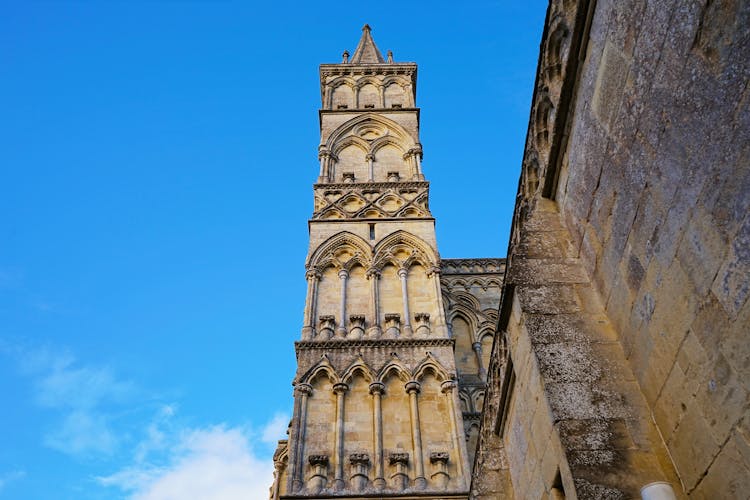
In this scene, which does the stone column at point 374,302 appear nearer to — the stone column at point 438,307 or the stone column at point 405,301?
the stone column at point 405,301

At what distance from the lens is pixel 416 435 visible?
416 inches

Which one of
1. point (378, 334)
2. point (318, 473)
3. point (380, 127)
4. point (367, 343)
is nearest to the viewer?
point (318, 473)

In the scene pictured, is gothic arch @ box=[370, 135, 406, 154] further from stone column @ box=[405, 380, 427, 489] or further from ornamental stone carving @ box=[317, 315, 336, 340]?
stone column @ box=[405, 380, 427, 489]

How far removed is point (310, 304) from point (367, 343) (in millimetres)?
1597

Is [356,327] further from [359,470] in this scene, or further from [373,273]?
[359,470]

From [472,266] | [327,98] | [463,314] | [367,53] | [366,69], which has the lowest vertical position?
[463,314]

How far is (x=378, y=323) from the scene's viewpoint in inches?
494

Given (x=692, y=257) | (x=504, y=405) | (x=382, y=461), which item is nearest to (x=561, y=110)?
(x=692, y=257)

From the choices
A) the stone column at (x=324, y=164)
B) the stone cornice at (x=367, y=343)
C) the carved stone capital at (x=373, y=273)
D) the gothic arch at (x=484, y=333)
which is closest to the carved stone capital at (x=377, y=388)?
the stone cornice at (x=367, y=343)

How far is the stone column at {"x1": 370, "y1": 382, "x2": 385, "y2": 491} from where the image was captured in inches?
392

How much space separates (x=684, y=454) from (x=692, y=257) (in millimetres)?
1077

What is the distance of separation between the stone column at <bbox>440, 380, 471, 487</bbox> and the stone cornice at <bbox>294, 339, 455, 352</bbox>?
35.5 inches

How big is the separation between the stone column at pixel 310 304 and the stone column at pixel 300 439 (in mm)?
1244

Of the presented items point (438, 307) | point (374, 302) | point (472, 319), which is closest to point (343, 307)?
point (374, 302)
